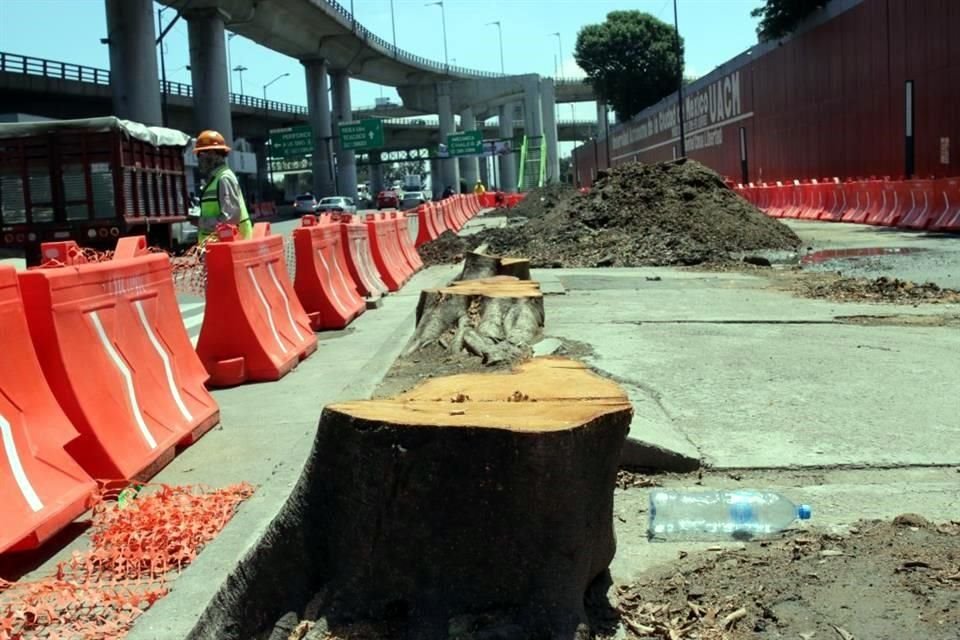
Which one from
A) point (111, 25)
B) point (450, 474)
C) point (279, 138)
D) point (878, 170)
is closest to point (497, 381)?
point (450, 474)

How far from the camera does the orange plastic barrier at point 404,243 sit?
60.5ft

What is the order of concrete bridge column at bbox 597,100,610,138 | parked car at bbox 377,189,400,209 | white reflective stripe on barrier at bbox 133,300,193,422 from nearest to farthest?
white reflective stripe on barrier at bbox 133,300,193,422 < parked car at bbox 377,189,400,209 < concrete bridge column at bbox 597,100,610,138

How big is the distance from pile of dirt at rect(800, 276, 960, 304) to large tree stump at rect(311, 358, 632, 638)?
31.0ft

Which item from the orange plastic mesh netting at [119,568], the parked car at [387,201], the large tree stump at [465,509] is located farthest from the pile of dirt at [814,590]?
the parked car at [387,201]

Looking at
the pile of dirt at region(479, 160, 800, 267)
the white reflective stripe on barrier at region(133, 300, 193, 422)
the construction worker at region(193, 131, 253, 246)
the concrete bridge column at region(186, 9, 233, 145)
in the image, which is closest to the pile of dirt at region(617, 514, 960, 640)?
the white reflective stripe on barrier at region(133, 300, 193, 422)

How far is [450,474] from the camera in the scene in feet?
10.1

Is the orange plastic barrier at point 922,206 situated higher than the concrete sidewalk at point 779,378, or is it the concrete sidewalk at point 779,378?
the orange plastic barrier at point 922,206

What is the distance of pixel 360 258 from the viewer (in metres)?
14.1

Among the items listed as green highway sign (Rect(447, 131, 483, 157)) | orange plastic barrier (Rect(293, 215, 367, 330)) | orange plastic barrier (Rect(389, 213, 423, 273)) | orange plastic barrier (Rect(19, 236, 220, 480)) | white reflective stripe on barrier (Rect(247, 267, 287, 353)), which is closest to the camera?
orange plastic barrier (Rect(19, 236, 220, 480))

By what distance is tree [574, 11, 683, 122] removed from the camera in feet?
293

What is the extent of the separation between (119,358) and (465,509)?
2967 mm

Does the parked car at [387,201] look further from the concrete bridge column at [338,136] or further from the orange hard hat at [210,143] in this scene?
the orange hard hat at [210,143]

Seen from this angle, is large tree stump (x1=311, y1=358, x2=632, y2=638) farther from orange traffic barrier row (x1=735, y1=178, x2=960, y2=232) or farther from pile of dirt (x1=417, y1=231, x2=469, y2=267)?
orange traffic barrier row (x1=735, y1=178, x2=960, y2=232)

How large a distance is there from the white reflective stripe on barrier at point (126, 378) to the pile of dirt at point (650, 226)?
1392 centimetres
